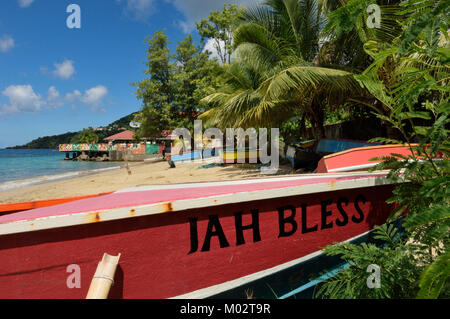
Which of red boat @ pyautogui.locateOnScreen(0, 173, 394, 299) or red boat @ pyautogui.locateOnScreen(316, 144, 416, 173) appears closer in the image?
red boat @ pyautogui.locateOnScreen(0, 173, 394, 299)

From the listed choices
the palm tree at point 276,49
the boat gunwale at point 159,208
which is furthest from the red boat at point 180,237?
the palm tree at point 276,49

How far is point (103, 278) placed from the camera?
4.70 ft

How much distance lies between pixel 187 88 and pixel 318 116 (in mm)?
16885

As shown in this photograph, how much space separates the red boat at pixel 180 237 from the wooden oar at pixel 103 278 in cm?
11

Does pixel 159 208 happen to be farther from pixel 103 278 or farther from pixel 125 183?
pixel 125 183

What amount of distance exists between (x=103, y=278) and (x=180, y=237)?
1.89 ft

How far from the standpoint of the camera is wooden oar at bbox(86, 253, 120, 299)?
4.49ft

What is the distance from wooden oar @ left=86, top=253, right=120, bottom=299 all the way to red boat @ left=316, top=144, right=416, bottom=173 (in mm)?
3041

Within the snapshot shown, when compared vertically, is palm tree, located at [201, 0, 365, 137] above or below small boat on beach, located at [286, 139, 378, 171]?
above

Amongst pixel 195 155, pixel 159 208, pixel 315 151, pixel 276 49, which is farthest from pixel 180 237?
A: pixel 195 155

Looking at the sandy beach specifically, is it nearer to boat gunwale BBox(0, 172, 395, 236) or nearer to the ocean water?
the ocean water

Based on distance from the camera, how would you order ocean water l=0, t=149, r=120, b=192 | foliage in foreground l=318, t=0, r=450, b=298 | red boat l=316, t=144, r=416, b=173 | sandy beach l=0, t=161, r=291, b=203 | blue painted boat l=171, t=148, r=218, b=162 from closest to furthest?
foliage in foreground l=318, t=0, r=450, b=298, red boat l=316, t=144, r=416, b=173, sandy beach l=0, t=161, r=291, b=203, ocean water l=0, t=149, r=120, b=192, blue painted boat l=171, t=148, r=218, b=162

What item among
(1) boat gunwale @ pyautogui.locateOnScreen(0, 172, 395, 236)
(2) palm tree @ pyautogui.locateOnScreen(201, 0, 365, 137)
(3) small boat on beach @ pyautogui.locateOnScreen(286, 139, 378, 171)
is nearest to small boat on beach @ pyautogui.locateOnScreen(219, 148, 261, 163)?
(2) palm tree @ pyautogui.locateOnScreen(201, 0, 365, 137)

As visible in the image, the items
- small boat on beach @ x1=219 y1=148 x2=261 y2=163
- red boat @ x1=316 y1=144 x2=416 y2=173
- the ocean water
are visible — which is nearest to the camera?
red boat @ x1=316 y1=144 x2=416 y2=173
